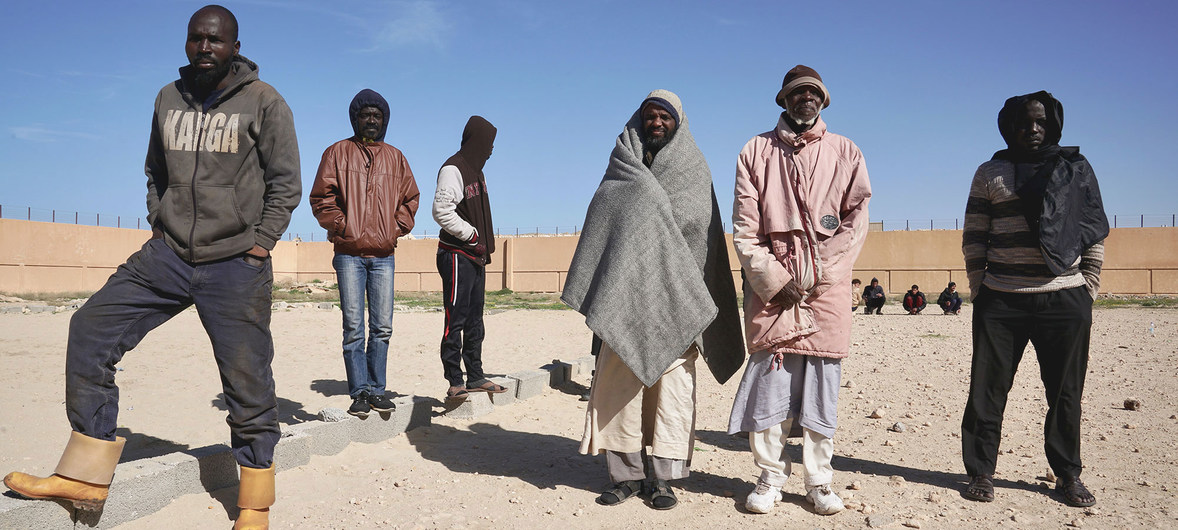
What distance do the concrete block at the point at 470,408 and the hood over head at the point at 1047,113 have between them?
3.98 meters

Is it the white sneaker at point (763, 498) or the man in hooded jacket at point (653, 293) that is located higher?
the man in hooded jacket at point (653, 293)

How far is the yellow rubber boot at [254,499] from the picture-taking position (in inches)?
122

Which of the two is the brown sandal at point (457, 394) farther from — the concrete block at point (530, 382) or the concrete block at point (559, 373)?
the concrete block at point (559, 373)

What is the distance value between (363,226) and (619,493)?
233cm

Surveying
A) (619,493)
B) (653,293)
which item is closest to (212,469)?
(619,493)

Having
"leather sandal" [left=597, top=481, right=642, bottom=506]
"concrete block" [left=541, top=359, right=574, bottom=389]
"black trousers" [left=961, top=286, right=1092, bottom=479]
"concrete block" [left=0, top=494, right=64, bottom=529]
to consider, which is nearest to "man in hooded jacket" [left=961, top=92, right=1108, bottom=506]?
"black trousers" [left=961, top=286, right=1092, bottom=479]

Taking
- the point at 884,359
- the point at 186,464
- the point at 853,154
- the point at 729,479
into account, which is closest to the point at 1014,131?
the point at 853,154

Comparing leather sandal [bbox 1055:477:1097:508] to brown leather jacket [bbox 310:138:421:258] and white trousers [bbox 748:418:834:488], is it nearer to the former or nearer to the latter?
white trousers [bbox 748:418:834:488]

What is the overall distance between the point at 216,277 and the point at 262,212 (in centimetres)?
34

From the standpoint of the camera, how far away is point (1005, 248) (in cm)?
388

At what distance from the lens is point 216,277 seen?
307 cm

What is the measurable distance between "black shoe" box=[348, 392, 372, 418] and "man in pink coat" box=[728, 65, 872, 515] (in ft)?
7.82

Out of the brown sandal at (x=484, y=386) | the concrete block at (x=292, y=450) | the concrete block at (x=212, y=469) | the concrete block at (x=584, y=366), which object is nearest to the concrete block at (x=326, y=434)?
the concrete block at (x=292, y=450)

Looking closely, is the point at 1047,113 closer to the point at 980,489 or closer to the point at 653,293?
the point at 980,489
